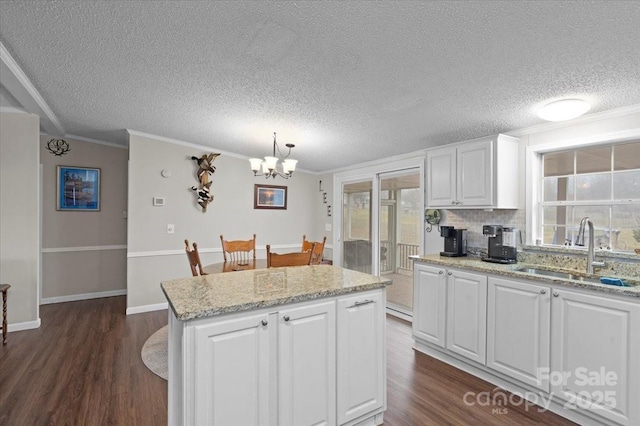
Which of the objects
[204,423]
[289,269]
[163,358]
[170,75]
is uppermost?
[170,75]

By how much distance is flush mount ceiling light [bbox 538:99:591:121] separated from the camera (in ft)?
7.36

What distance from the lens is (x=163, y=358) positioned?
120 inches

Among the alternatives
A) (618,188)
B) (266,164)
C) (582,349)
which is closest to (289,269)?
(266,164)

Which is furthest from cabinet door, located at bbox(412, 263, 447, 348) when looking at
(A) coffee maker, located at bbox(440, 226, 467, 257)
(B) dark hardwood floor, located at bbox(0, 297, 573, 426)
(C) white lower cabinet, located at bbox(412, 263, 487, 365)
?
(A) coffee maker, located at bbox(440, 226, 467, 257)

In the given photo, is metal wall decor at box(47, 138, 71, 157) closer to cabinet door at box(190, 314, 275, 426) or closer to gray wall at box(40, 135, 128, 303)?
gray wall at box(40, 135, 128, 303)

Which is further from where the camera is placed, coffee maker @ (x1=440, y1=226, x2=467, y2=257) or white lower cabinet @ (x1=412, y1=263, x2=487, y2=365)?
coffee maker @ (x1=440, y1=226, x2=467, y2=257)

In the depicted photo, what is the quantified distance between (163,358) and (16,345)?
1717 millimetres

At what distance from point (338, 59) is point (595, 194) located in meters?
2.45

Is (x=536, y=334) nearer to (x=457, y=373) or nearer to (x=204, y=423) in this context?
(x=457, y=373)

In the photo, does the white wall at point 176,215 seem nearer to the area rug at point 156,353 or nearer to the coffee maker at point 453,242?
the area rug at point 156,353

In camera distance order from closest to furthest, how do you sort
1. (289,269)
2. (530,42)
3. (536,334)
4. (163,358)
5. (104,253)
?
(530,42), (536,334), (289,269), (163,358), (104,253)

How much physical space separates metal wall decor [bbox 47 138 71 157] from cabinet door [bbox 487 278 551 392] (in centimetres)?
613

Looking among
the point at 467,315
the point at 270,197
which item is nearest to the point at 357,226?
the point at 270,197

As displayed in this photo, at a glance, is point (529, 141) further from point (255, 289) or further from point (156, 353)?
point (156, 353)
